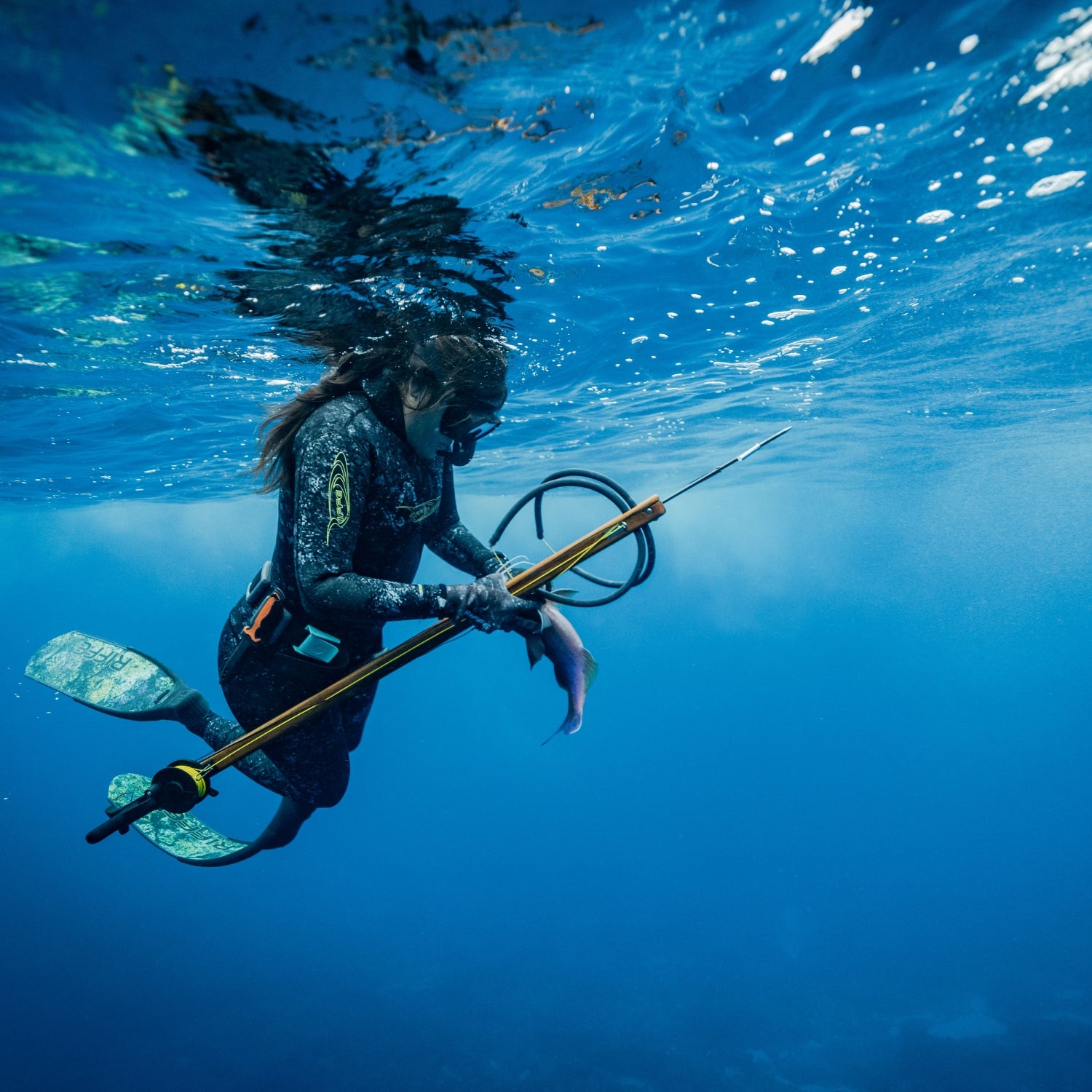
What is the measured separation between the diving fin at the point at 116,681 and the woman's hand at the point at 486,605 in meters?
2.84

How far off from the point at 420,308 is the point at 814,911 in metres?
36.9

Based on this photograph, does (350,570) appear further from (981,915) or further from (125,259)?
(981,915)

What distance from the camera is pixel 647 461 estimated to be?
24.2 m

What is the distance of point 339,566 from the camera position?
340 centimetres

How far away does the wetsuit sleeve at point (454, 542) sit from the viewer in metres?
4.88

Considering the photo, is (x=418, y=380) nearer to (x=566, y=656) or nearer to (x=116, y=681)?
(x=566, y=656)

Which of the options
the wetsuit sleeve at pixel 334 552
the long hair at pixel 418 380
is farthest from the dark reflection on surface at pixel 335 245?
the wetsuit sleeve at pixel 334 552

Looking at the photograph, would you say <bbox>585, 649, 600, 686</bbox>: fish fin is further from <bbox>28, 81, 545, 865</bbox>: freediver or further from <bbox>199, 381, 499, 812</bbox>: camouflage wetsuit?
<bbox>199, 381, 499, 812</bbox>: camouflage wetsuit

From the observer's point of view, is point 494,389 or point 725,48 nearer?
point 494,389

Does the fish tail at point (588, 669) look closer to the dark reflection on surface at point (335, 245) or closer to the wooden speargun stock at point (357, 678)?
the wooden speargun stock at point (357, 678)

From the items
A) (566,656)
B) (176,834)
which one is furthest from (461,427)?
(176,834)

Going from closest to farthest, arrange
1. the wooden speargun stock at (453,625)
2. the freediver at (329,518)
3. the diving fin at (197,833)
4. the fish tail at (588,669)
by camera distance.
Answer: the freediver at (329,518) < the wooden speargun stock at (453,625) < the fish tail at (588,669) < the diving fin at (197,833)

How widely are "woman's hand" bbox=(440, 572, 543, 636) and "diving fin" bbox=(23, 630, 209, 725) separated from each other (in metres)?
2.84

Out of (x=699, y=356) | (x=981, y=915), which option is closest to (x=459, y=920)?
(x=981, y=915)
